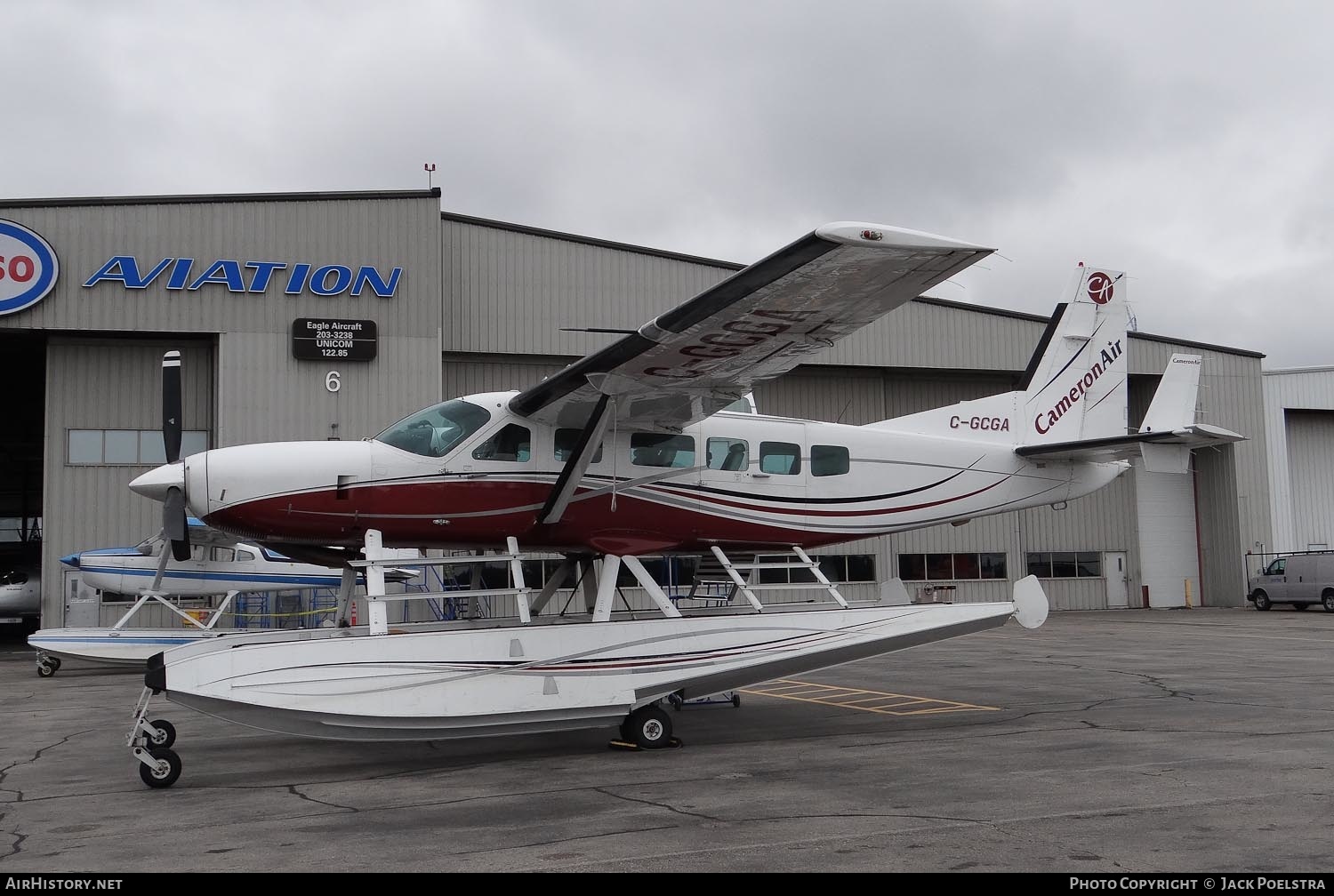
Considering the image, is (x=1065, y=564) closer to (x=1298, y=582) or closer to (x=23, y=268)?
(x=1298, y=582)

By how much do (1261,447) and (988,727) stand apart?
31.8 meters

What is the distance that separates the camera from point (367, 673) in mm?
8922

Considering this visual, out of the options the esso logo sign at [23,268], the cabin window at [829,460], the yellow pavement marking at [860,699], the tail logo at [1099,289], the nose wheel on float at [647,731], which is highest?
the esso logo sign at [23,268]

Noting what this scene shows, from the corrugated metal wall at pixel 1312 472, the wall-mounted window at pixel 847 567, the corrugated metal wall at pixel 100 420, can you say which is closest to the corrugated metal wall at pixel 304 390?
the corrugated metal wall at pixel 100 420

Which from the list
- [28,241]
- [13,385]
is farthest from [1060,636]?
[13,385]

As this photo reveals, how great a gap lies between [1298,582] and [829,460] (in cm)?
2882

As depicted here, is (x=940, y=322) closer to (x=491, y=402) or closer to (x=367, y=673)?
(x=491, y=402)

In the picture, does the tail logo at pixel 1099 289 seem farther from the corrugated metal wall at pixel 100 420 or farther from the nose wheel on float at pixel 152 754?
the corrugated metal wall at pixel 100 420

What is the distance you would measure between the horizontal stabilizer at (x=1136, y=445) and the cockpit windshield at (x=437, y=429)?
6.77 m

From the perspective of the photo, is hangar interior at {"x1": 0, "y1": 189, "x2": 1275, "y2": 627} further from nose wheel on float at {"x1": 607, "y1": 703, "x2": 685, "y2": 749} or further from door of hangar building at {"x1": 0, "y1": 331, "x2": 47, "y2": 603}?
nose wheel on float at {"x1": 607, "y1": 703, "x2": 685, "y2": 749}

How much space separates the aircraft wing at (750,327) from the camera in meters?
7.61

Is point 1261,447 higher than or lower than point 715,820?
higher

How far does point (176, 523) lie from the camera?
9438 mm

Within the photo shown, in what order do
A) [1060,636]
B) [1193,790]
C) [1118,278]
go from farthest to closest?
[1060,636] < [1118,278] < [1193,790]
